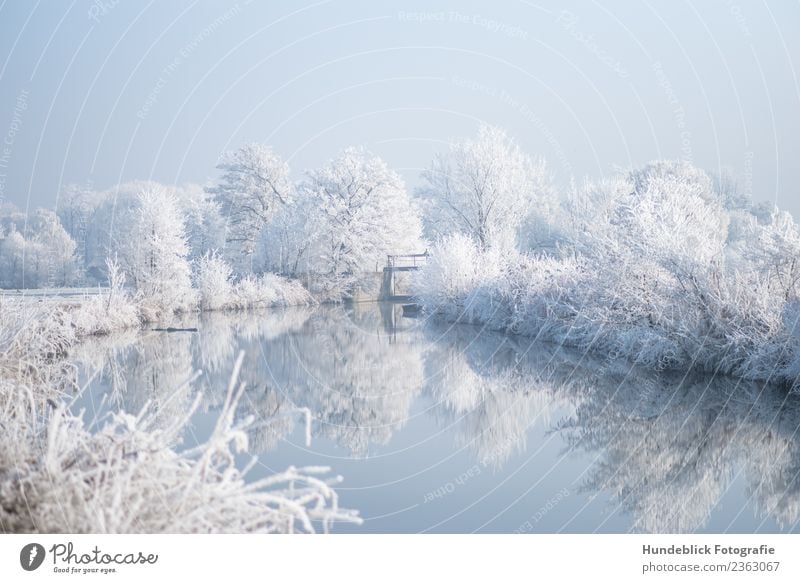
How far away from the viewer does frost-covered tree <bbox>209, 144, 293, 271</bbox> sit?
93.2ft

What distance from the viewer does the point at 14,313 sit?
23.8ft

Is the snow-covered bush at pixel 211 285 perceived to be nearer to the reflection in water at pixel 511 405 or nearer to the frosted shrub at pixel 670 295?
the reflection in water at pixel 511 405

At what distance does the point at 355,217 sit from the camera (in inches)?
938

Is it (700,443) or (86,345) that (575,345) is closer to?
(700,443)

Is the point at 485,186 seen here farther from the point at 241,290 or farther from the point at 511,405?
the point at 511,405

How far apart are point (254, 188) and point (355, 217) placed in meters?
6.87

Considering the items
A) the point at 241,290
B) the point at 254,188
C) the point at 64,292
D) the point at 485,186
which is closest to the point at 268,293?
the point at 241,290

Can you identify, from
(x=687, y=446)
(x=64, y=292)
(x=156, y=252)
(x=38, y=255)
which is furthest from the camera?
(x=156, y=252)

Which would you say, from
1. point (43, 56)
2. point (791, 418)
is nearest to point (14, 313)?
point (43, 56)

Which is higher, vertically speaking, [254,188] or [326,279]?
[254,188]

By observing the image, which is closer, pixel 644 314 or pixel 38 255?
pixel 644 314

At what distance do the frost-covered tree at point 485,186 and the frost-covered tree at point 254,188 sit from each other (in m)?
7.75
